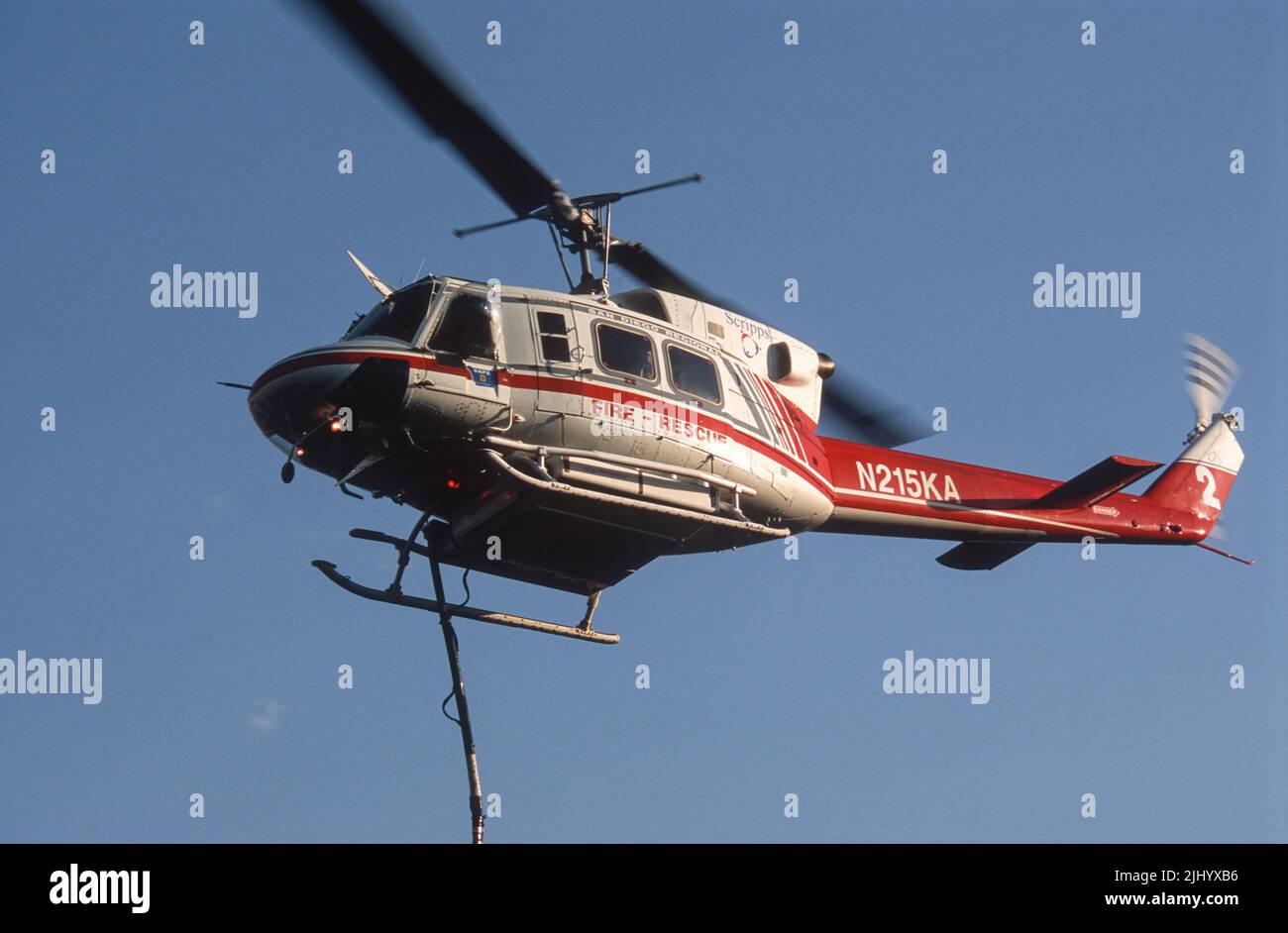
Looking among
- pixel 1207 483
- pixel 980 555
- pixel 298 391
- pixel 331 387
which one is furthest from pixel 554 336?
pixel 1207 483

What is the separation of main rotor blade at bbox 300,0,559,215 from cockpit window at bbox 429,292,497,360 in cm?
121

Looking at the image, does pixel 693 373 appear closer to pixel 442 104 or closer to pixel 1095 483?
pixel 442 104

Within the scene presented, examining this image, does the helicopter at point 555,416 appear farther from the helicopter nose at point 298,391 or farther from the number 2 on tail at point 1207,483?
the number 2 on tail at point 1207,483

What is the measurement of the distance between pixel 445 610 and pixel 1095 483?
8.06 metres

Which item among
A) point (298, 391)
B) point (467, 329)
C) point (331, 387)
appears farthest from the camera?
point (467, 329)

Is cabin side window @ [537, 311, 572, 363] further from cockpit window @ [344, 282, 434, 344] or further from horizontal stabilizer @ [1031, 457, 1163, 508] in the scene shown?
horizontal stabilizer @ [1031, 457, 1163, 508]

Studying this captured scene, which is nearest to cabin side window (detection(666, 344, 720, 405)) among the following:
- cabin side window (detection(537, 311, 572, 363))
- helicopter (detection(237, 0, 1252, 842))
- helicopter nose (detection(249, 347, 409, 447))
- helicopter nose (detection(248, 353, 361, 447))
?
helicopter (detection(237, 0, 1252, 842))

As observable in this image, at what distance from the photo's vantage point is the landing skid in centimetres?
1444

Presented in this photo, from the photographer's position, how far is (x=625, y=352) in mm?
14961

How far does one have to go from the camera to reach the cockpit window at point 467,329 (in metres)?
14.2

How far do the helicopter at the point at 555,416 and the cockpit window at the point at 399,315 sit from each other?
0.07 feet

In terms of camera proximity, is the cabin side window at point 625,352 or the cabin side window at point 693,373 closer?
the cabin side window at point 625,352

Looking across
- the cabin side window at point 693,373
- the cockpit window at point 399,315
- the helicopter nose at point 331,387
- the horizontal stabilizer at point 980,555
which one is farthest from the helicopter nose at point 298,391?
the horizontal stabilizer at point 980,555
